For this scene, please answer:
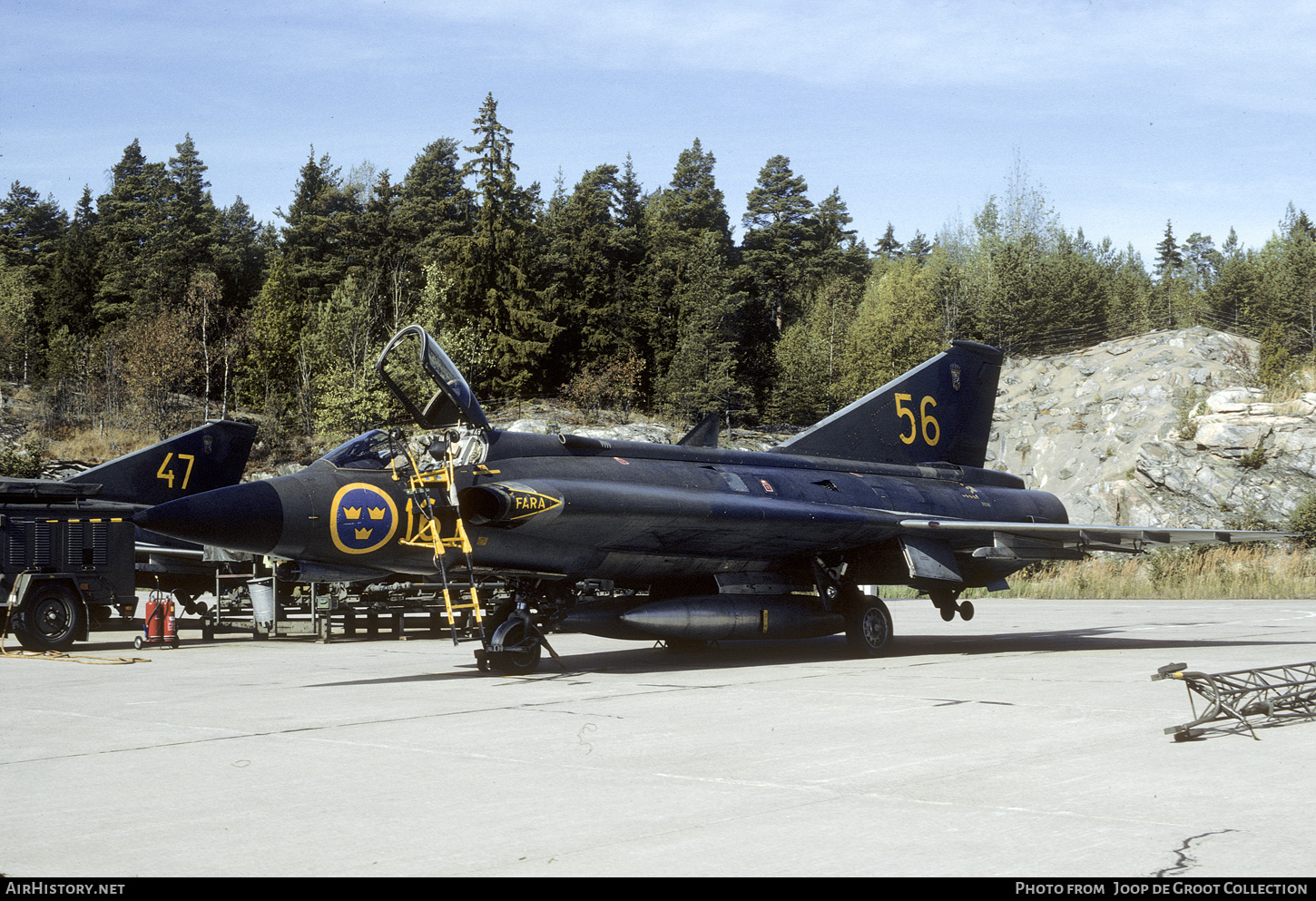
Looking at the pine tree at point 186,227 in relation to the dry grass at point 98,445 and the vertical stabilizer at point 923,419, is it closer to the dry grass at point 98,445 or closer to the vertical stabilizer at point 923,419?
the dry grass at point 98,445

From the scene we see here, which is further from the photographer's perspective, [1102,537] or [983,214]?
[983,214]

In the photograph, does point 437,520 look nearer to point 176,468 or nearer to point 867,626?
point 867,626

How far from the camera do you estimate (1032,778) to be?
623 cm

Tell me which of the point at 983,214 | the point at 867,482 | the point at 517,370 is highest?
the point at 983,214

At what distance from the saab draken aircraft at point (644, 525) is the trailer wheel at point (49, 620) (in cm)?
551

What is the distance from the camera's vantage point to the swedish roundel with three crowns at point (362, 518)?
1152cm

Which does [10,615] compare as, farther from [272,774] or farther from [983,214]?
[983,214]

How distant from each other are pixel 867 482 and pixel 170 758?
10.9m

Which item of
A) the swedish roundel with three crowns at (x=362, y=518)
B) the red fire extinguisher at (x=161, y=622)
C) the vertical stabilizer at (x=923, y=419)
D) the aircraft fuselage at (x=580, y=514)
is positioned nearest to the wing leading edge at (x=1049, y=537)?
the aircraft fuselage at (x=580, y=514)

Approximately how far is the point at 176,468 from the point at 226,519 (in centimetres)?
1233

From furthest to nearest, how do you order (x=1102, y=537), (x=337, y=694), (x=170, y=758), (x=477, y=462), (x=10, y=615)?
(x=10, y=615)
(x=1102, y=537)
(x=477, y=462)
(x=337, y=694)
(x=170, y=758)

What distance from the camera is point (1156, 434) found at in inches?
2003

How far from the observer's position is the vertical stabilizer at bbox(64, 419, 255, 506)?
2153 cm

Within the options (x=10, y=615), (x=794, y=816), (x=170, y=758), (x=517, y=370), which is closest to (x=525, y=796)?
(x=794, y=816)
